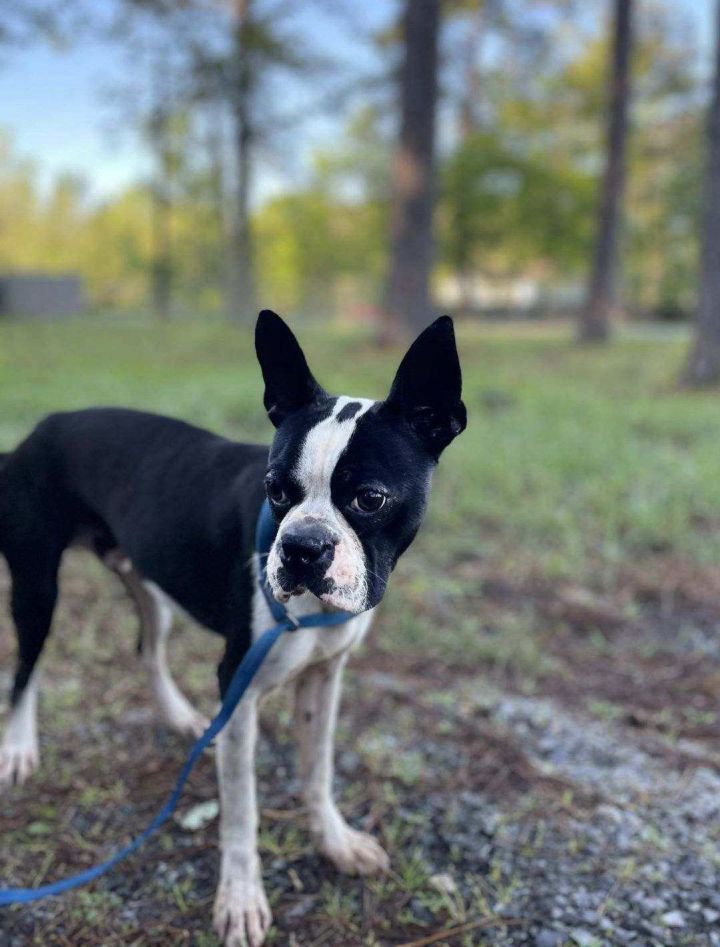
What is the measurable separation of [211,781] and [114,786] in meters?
0.35

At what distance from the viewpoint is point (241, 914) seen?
2465 mm

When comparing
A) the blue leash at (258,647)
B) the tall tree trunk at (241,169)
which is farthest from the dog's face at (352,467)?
the tall tree trunk at (241,169)

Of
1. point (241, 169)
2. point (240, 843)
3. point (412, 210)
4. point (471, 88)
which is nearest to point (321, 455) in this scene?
point (240, 843)

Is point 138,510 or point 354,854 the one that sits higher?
point 138,510

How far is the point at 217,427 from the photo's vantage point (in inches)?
323

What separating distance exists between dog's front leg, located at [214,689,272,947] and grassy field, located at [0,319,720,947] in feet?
0.32

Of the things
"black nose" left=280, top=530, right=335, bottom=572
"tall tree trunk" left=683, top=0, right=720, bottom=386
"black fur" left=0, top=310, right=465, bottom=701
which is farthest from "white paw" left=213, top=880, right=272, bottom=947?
"tall tree trunk" left=683, top=0, right=720, bottom=386

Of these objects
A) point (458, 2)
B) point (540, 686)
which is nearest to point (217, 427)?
point (540, 686)

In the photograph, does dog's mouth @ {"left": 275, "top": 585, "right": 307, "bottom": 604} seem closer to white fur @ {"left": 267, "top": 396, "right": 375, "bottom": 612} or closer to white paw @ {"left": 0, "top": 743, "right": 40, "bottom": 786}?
white fur @ {"left": 267, "top": 396, "right": 375, "bottom": 612}

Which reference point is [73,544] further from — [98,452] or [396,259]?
[396,259]

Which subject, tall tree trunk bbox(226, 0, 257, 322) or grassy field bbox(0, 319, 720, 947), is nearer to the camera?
grassy field bbox(0, 319, 720, 947)

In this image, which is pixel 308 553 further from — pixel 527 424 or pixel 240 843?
pixel 527 424

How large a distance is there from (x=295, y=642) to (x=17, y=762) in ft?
4.73

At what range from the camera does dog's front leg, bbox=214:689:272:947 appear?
2.46 metres
